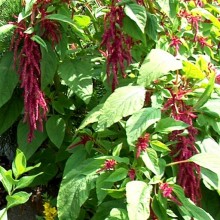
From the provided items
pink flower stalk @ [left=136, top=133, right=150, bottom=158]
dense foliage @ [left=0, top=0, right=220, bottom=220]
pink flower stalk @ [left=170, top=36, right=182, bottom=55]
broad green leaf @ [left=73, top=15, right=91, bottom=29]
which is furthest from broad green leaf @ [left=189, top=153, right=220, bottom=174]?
broad green leaf @ [left=73, top=15, right=91, bottom=29]

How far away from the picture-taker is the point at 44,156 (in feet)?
7.27

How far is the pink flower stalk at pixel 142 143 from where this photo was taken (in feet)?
4.78

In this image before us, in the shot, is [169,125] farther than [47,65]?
No

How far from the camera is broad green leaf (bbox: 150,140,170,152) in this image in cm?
148

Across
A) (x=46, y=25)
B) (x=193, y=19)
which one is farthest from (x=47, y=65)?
(x=193, y=19)

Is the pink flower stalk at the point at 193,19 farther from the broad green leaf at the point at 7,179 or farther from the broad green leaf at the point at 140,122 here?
the broad green leaf at the point at 7,179

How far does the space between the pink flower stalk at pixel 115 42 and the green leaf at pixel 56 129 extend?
0.36 m

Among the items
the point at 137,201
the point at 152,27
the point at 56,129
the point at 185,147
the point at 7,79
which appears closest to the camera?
the point at 137,201

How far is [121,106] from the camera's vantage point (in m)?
1.53

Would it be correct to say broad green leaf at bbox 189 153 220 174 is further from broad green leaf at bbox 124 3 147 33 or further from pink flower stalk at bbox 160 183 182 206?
broad green leaf at bbox 124 3 147 33

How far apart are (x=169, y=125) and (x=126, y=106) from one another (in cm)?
15

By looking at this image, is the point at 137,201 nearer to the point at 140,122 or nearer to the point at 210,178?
the point at 140,122

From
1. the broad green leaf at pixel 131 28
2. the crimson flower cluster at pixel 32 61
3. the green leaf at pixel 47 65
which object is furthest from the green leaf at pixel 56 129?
the broad green leaf at pixel 131 28

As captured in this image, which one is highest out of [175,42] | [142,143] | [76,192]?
[175,42]
